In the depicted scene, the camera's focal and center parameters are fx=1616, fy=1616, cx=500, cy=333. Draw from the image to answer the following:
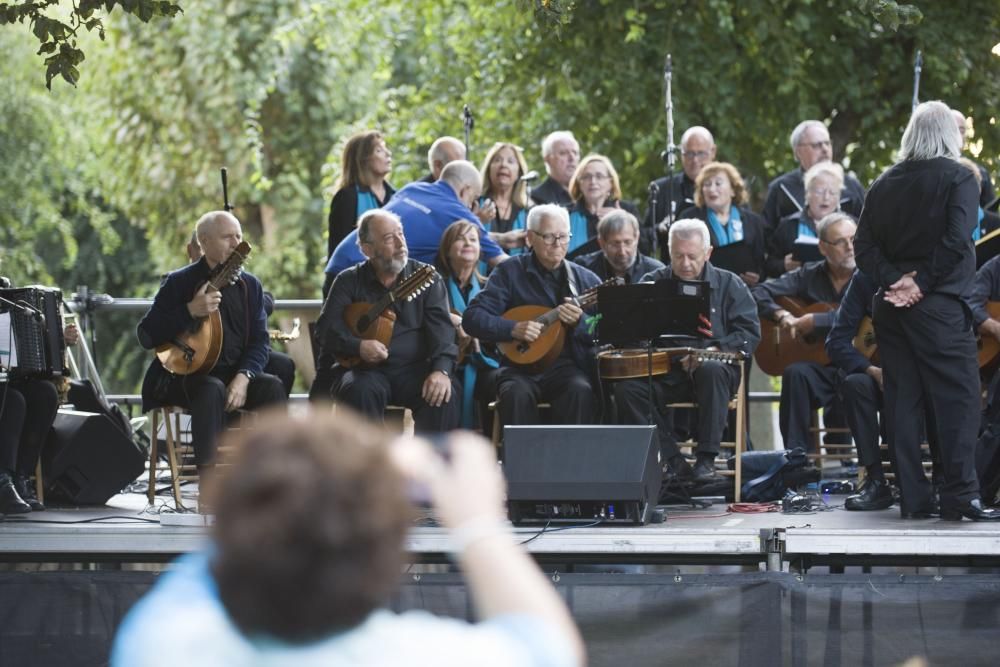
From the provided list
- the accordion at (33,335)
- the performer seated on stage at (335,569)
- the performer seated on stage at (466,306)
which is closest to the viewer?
the performer seated on stage at (335,569)

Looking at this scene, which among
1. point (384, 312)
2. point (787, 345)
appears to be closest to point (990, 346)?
point (787, 345)

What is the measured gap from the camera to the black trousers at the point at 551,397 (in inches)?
316

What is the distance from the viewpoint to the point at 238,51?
20.9 metres

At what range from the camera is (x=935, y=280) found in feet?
23.0

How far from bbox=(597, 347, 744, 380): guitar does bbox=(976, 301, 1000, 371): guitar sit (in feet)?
3.88

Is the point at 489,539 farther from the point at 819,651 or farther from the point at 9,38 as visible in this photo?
the point at 9,38

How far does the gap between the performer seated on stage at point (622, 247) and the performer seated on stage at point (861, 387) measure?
3.75 feet

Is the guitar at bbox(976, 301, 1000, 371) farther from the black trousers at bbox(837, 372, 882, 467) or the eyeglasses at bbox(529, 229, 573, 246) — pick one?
the eyeglasses at bbox(529, 229, 573, 246)

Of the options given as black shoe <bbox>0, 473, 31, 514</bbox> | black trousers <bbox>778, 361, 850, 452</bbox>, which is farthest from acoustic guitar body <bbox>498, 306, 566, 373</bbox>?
black shoe <bbox>0, 473, 31, 514</bbox>

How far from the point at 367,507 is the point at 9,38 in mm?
20675

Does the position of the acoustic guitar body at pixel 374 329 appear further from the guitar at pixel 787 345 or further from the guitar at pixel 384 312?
the guitar at pixel 787 345

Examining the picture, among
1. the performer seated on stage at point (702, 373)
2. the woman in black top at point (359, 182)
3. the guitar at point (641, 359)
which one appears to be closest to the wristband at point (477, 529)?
the performer seated on stage at point (702, 373)

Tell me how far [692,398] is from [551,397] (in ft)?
2.32

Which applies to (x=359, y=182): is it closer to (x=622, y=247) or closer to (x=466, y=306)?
(x=466, y=306)
